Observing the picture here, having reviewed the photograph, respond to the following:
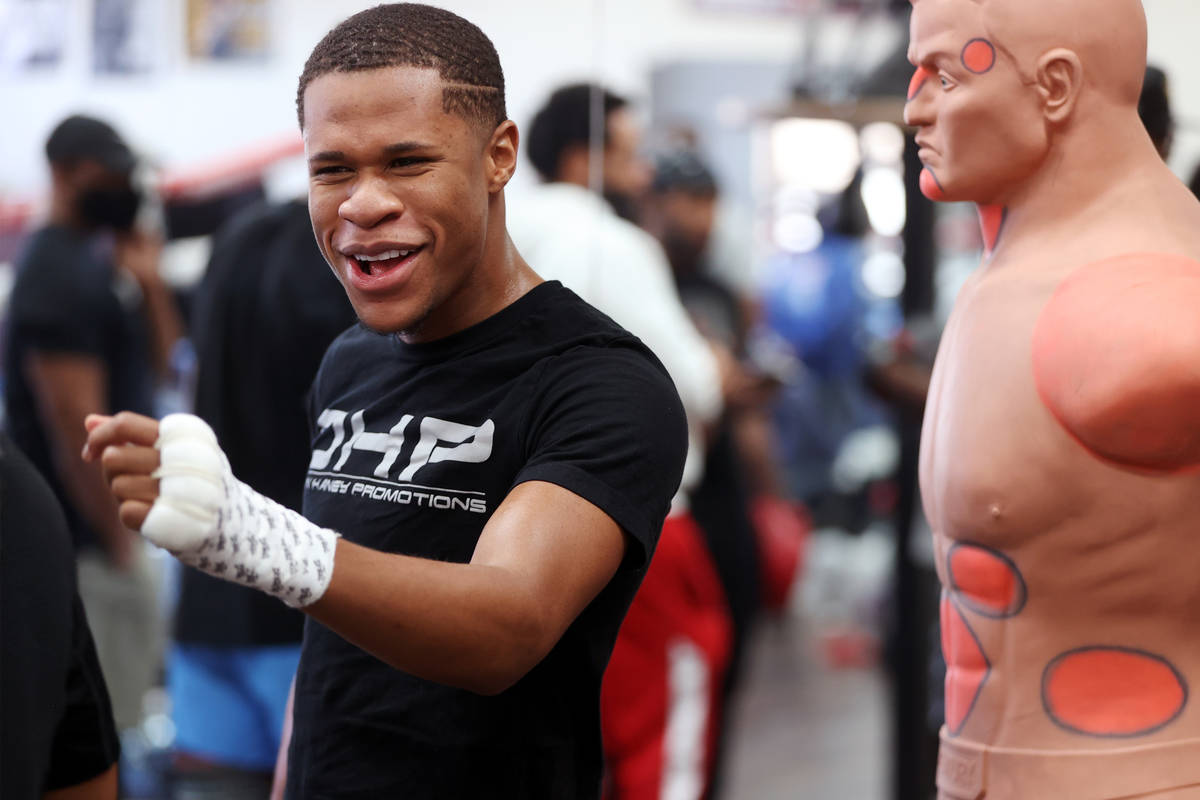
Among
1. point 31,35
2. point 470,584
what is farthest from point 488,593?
point 31,35

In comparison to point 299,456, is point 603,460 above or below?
above

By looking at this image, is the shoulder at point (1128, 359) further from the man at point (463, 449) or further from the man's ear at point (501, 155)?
the man's ear at point (501, 155)

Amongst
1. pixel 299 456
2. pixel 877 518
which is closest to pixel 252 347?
pixel 299 456

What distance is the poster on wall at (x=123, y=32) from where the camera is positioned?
224 cm

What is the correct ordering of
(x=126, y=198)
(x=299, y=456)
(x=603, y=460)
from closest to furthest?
(x=603, y=460) → (x=299, y=456) → (x=126, y=198)

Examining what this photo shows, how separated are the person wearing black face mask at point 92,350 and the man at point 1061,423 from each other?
147cm

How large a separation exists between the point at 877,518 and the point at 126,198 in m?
3.35

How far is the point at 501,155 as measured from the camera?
1.21 metres

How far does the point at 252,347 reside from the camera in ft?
6.14

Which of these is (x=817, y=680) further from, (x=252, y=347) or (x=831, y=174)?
(x=252, y=347)

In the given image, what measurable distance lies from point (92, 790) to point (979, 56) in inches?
41.5

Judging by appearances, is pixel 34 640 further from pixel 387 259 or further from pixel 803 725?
pixel 803 725

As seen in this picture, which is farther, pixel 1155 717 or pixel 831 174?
pixel 831 174

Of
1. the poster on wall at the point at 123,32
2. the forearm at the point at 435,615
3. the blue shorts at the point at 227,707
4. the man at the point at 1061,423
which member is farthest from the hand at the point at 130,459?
the poster on wall at the point at 123,32
